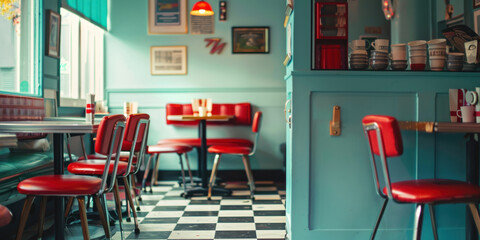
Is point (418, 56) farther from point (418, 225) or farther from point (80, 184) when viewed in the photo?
point (80, 184)

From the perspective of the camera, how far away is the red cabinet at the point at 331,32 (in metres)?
2.68

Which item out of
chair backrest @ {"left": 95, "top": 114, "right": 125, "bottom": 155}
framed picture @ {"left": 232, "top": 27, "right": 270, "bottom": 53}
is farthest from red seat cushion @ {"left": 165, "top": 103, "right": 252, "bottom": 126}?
chair backrest @ {"left": 95, "top": 114, "right": 125, "bottom": 155}

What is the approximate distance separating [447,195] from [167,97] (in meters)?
4.57

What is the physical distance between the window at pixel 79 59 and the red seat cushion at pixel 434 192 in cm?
392

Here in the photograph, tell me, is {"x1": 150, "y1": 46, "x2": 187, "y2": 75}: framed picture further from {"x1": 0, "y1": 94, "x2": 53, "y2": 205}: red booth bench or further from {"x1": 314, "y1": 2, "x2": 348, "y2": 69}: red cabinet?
{"x1": 314, "y1": 2, "x2": 348, "y2": 69}: red cabinet

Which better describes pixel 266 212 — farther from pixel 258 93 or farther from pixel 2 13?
pixel 2 13

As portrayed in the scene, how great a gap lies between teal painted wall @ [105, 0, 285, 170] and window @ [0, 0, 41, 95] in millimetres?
1757

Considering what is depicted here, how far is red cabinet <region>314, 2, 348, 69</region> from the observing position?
268 cm

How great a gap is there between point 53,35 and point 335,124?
3.29 metres

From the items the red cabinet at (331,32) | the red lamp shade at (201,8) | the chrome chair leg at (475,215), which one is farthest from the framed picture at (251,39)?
the chrome chair leg at (475,215)

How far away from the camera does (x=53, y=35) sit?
14.4 feet

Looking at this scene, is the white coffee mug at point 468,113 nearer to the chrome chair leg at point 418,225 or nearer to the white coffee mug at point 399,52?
the white coffee mug at point 399,52

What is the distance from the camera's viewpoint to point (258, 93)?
19.5ft

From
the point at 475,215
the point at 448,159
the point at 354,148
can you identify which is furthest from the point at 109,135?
the point at 448,159
